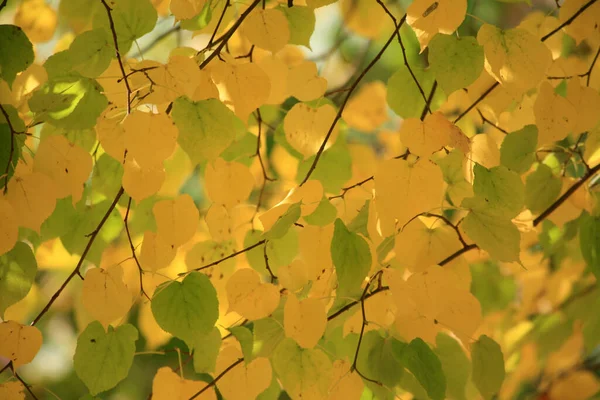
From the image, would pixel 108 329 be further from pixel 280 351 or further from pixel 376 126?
pixel 376 126

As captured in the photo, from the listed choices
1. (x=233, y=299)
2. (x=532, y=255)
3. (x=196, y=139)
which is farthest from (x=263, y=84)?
(x=532, y=255)

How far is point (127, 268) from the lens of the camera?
2.75ft

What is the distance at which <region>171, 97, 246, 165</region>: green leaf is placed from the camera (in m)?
0.55

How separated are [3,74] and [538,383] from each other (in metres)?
1.66

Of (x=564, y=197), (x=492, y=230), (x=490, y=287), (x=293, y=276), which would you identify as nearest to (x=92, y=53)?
(x=293, y=276)

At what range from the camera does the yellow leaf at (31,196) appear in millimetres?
542

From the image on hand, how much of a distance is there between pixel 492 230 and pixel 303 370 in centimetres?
20

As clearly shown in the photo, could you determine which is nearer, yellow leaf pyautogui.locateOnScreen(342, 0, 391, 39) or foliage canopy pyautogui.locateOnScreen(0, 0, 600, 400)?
foliage canopy pyautogui.locateOnScreen(0, 0, 600, 400)

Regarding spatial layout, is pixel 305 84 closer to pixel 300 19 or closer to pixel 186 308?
pixel 300 19

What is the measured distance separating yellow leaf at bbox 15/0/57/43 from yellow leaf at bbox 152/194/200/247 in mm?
301

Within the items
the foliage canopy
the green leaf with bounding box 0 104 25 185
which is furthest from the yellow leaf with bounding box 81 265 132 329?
the green leaf with bounding box 0 104 25 185

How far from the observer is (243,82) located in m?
0.58

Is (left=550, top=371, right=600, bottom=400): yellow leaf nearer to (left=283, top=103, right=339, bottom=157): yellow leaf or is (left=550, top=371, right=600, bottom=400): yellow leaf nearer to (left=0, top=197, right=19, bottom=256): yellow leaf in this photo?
(left=283, top=103, right=339, bottom=157): yellow leaf

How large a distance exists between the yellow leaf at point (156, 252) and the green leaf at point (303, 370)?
0.42ft
